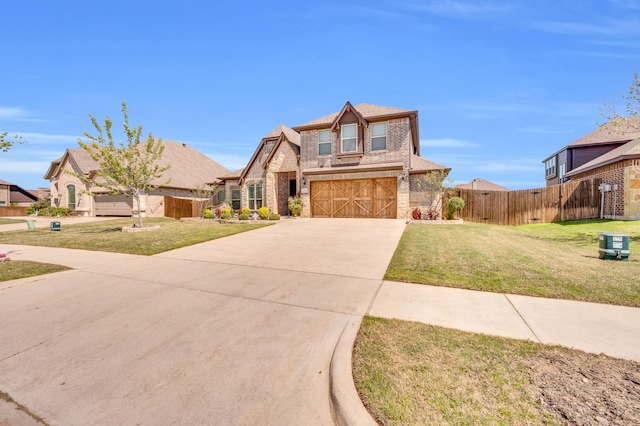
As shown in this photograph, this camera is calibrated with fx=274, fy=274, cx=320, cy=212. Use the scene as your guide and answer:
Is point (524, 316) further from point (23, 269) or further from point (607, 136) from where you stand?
point (607, 136)

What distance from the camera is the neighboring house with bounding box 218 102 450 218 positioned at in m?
18.2

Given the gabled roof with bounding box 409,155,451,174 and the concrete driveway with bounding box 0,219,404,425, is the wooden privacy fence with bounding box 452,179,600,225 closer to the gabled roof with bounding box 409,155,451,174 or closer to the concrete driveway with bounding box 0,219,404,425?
the gabled roof with bounding box 409,155,451,174

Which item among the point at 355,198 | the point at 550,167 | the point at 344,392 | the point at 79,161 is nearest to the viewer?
the point at 344,392

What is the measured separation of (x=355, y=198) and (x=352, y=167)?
84.9 inches

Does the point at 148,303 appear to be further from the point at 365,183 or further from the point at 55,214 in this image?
the point at 55,214

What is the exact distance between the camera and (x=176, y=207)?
83.3 ft

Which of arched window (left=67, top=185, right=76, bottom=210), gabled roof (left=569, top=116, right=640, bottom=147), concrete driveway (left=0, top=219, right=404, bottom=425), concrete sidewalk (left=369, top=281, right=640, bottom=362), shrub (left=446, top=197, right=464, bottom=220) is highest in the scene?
gabled roof (left=569, top=116, right=640, bottom=147)

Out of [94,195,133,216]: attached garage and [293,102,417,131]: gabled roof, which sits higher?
[293,102,417,131]: gabled roof

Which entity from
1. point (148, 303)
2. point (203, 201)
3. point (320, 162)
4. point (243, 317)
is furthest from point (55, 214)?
point (243, 317)

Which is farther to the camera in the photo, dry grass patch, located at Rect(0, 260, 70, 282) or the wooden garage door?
the wooden garage door

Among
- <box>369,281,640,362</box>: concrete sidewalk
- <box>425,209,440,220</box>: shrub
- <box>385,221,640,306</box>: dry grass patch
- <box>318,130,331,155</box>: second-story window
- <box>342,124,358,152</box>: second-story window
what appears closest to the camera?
<box>369,281,640,362</box>: concrete sidewalk

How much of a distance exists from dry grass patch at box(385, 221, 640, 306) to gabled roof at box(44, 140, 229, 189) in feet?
80.9

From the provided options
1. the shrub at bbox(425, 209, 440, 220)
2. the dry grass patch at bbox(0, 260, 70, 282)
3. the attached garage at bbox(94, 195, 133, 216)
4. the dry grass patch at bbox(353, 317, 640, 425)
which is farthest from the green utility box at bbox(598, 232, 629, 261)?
the attached garage at bbox(94, 195, 133, 216)

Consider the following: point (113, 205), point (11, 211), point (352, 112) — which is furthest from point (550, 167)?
point (11, 211)
